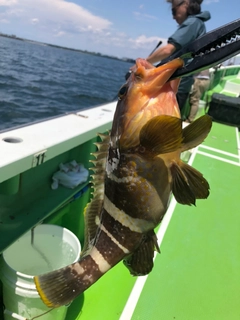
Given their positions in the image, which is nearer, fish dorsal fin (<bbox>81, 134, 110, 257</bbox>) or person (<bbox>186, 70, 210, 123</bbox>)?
fish dorsal fin (<bbox>81, 134, 110, 257</bbox>)

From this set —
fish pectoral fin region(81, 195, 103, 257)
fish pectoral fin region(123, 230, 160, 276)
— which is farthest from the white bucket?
fish pectoral fin region(123, 230, 160, 276)

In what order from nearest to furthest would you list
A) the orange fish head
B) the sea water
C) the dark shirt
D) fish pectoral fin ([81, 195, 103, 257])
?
the orange fish head → fish pectoral fin ([81, 195, 103, 257]) → the sea water → the dark shirt

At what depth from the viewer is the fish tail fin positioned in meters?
1.14

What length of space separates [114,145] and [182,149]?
0.29m

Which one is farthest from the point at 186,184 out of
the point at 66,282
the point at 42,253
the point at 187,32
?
the point at 187,32

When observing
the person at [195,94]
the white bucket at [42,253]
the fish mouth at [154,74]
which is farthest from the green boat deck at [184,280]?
the person at [195,94]

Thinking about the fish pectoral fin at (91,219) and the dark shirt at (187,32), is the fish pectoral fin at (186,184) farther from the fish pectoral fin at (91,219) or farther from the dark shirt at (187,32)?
the dark shirt at (187,32)

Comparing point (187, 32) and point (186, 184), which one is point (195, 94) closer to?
point (187, 32)

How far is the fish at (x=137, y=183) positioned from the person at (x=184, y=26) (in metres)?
2.64

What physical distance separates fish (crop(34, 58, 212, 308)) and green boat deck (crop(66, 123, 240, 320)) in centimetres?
119

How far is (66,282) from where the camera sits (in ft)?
3.87

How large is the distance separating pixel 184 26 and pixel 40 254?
124 inches

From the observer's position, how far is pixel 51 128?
101 inches

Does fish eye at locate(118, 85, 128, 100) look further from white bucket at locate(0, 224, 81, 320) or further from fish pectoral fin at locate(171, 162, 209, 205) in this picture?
white bucket at locate(0, 224, 81, 320)
